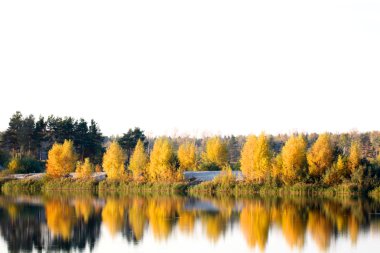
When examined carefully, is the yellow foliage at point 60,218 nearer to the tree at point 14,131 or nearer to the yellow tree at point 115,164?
the yellow tree at point 115,164

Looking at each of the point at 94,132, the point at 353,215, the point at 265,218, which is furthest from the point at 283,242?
the point at 94,132

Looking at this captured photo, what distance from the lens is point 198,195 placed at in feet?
164

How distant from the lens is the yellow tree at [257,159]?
172 feet

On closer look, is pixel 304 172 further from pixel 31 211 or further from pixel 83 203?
pixel 31 211

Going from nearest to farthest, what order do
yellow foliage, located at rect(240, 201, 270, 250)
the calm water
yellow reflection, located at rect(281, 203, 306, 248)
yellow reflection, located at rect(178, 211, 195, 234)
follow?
the calm water < yellow reflection, located at rect(281, 203, 306, 248) < yellow foliage, located at rect(240, 201, 270, 250) < yellow reflection, located at rect(178, 211, 195, 234)

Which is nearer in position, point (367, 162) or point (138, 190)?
point (367, 162)

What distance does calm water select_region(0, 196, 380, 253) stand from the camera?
25.2 meters

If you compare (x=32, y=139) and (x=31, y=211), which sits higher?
(x=32, y=139)

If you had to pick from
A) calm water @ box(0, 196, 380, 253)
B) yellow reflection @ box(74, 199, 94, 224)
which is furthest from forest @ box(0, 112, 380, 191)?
yellow reflection @ box(74, 199, 94, 224)

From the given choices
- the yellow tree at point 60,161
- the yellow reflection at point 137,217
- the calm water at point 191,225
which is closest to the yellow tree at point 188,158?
the yellow tree at point 60,161

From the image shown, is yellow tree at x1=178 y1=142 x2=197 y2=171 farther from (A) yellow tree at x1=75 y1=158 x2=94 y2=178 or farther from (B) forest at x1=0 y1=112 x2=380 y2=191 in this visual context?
(A) yellow tree at x1=75 y1=158 x2=94 y2=178

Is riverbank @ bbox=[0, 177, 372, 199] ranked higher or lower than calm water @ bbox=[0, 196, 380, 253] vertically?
higher

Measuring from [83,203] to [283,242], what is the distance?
20.6 metres

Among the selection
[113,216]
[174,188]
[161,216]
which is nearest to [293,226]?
[161,216]
